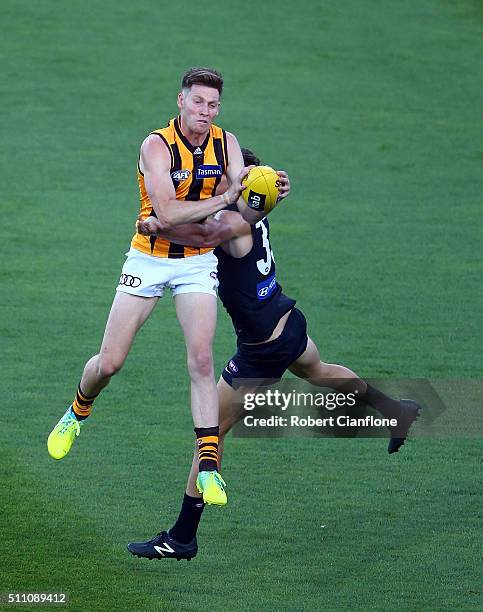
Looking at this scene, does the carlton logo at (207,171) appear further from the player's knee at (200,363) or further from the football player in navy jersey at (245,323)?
the player's knee at (200,363)

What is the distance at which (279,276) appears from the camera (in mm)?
11938

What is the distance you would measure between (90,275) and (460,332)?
130 inches

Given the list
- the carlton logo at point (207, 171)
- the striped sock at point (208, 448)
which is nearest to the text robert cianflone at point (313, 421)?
the striped sock at point (208, 448)

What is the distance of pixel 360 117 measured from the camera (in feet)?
52.2

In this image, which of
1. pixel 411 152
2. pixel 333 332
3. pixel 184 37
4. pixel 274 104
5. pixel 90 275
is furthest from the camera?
pixel 184 37

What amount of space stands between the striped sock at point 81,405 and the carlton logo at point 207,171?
4.69 feet

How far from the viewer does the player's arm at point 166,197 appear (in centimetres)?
713

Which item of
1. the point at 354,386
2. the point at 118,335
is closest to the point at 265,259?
the point at 118,335

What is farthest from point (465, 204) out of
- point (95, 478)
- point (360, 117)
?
point (95, 478)

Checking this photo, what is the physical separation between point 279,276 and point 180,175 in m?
4.72

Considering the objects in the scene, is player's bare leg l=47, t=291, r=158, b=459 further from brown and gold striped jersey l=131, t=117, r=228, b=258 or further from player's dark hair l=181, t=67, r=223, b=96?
player's dark hair l=181, t=67, r=223, b=96

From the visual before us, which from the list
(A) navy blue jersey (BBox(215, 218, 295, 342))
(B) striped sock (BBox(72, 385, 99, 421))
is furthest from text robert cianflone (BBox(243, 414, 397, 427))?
(B) striped sock (BBox(72, 385, 99, 421))

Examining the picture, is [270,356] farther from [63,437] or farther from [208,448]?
[63,437]

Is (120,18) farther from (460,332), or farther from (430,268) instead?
(460,332)
